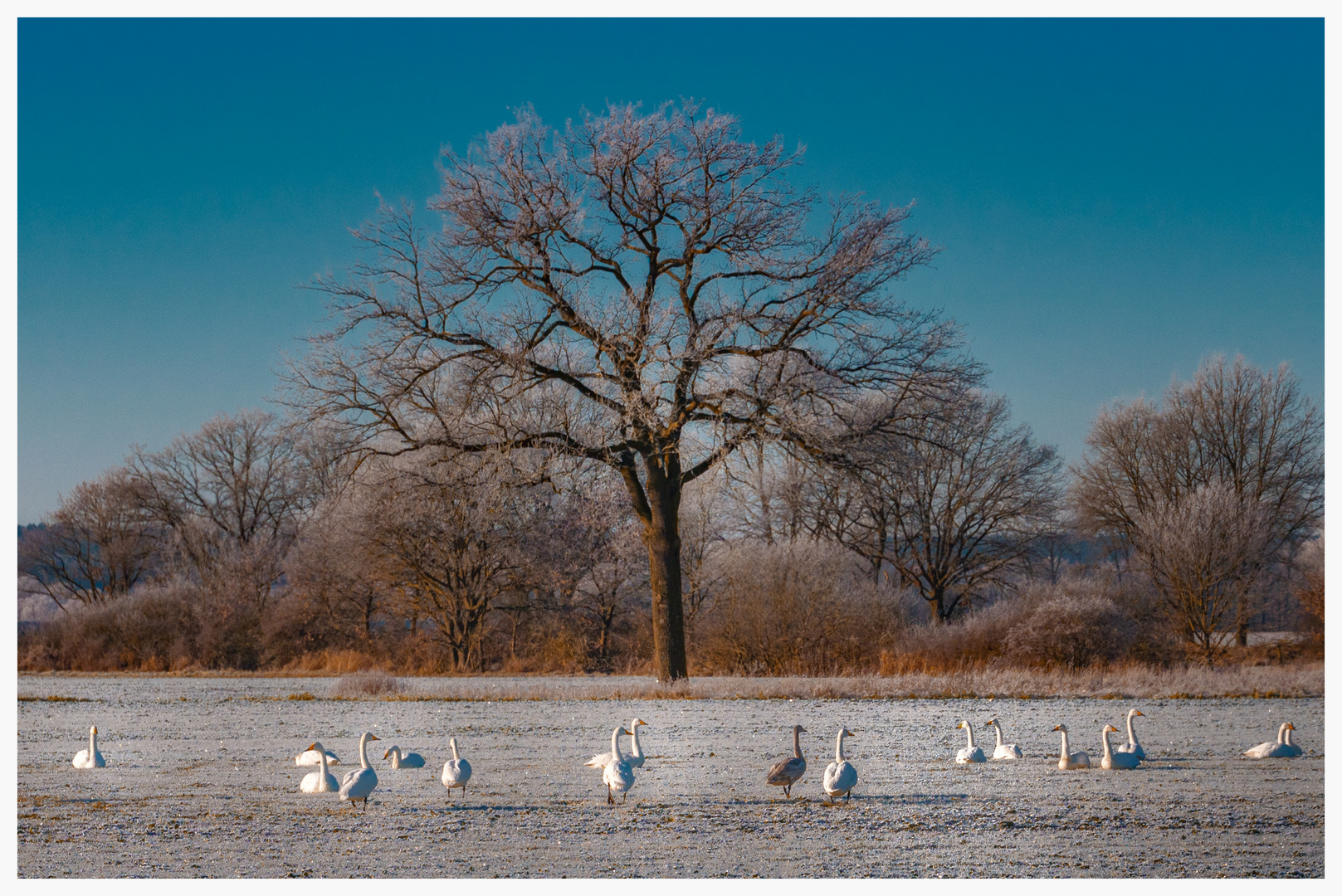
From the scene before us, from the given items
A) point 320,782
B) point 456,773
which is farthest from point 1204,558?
point 320,782

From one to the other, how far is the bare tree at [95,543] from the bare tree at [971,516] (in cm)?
2070

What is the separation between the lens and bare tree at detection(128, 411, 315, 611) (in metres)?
30.8

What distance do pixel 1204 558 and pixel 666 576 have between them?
1209cm

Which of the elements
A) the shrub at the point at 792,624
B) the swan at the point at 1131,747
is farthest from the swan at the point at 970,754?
the shrub at the point at 792,624

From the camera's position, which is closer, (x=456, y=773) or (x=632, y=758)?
(x=456, y=773)

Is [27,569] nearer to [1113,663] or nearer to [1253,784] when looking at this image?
[1113,663]

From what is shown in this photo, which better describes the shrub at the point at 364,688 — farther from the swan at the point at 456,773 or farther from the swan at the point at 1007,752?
the swan at the point at 1007,752

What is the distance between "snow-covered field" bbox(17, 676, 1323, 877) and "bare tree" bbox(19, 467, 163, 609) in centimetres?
2055

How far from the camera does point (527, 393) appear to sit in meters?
17.0

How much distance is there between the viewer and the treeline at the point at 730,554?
64.8 feet

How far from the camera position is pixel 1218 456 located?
Result: 26766 mm

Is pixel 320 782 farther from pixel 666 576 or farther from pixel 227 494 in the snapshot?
pixel 227 494

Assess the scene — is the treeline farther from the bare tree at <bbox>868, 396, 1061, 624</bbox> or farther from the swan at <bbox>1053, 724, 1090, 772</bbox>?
the swan at <bbox>1053, 724, 1090, 772</bbox>

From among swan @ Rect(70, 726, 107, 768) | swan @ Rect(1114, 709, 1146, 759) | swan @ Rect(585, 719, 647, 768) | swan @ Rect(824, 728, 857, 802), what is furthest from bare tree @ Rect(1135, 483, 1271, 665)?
swan @ Rect(70, 726, 107, 768)
